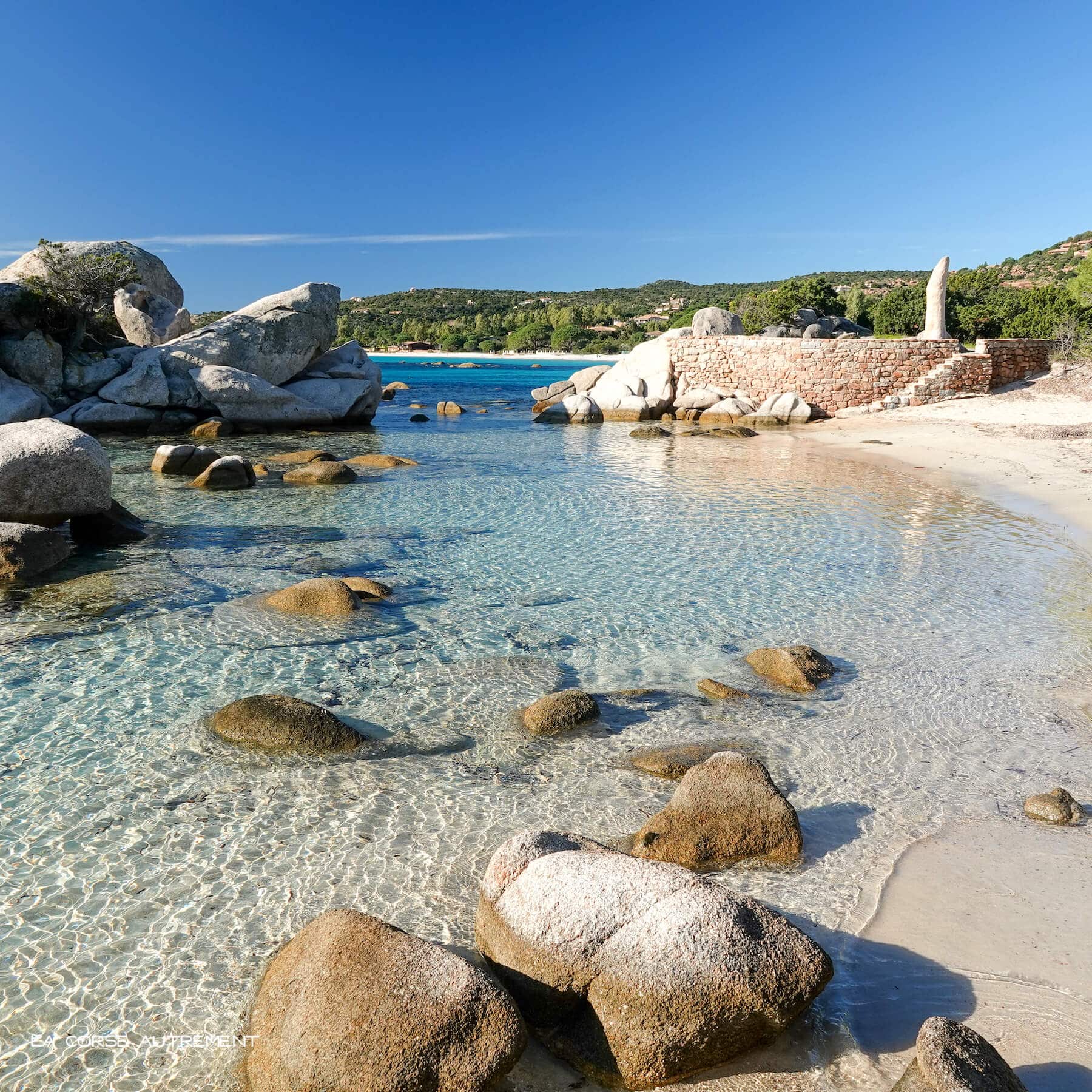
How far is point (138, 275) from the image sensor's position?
28.2m

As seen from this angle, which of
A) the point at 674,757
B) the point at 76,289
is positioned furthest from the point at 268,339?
the point at 674,757

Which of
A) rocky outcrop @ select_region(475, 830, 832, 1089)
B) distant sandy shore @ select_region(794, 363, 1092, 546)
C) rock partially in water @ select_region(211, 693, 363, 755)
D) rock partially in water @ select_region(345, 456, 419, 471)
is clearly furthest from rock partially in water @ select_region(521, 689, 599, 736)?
rock partially in water @ select_region(345, 456, 419, 471)

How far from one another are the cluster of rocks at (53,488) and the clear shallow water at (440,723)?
1.90 feet

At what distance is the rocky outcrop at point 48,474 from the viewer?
10.2 meters

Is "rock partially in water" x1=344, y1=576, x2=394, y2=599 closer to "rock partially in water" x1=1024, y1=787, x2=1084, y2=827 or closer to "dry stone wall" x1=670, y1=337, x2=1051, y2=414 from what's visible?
"rock partially in water" x1=1024, y1=787, x2=1084, y2=827

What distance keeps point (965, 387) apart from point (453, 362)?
7555 cm

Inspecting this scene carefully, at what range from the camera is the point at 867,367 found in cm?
2864

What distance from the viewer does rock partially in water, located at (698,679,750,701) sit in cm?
665

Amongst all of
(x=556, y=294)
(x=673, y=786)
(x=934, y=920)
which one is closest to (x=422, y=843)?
(x=673, y=786)

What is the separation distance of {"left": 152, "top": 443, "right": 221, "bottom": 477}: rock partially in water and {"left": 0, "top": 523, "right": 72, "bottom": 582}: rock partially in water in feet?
23.5

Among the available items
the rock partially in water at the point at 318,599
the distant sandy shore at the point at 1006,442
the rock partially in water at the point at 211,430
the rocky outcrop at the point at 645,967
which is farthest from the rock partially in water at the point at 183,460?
the rocky outcrop at the point at 645,967

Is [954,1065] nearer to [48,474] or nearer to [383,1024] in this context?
[383,1024]

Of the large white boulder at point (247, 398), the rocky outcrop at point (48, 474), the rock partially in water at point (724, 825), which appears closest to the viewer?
the rock partially in water at point (724, 825)

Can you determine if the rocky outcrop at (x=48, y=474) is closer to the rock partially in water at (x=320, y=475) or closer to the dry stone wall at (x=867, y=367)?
the rock partially in water at (x=320, y=475)
